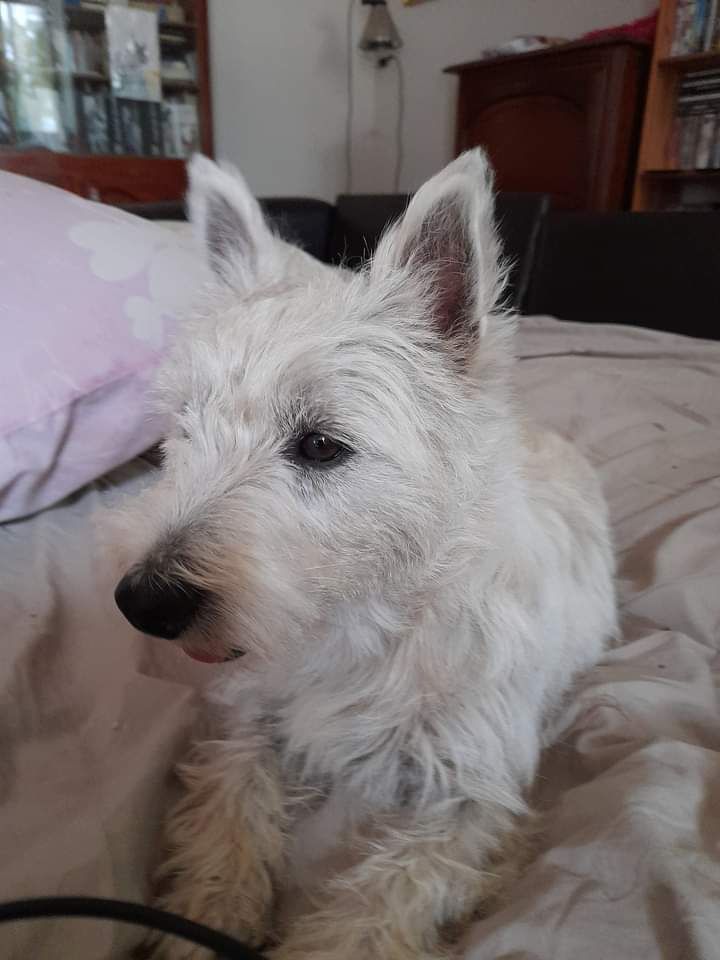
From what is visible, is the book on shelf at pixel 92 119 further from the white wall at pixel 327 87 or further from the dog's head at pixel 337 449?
the dog's head at pixel 337 449

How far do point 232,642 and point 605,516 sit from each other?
100 cm

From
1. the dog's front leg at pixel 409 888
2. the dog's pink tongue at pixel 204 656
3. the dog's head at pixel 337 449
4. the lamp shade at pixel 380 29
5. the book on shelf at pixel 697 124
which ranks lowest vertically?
the dog's front leg at pixel 409 888

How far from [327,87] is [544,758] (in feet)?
19.3

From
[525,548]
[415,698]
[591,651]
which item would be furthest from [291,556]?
[591,651]

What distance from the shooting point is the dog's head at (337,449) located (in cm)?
81

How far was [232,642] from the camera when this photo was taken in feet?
2.61

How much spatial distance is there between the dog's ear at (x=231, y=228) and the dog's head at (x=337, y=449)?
0.20 meters

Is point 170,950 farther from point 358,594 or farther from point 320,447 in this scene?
point 320,447

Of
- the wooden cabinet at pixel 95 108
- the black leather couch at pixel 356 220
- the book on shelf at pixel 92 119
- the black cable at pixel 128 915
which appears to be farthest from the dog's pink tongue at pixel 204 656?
the book on shelf at pixel 92 119

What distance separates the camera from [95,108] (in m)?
4.28

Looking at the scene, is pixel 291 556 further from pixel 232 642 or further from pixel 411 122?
pixel 411 122

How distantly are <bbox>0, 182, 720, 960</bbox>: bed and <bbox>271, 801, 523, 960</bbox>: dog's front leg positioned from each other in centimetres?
6

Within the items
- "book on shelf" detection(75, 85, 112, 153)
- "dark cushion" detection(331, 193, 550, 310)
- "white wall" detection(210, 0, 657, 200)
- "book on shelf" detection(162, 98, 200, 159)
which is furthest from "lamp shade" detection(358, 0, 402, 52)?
"dark cushion" detection(331, 193, 550, 310)

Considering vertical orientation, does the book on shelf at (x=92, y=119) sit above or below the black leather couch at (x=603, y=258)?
above
